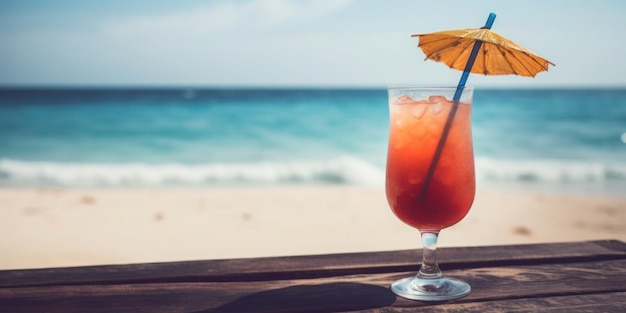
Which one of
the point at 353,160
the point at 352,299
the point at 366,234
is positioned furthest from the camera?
the point at 353,160

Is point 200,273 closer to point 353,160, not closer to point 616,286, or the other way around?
point 616,286

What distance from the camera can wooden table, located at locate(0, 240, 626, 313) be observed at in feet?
3.75

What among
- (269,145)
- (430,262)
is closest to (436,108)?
(430,262)

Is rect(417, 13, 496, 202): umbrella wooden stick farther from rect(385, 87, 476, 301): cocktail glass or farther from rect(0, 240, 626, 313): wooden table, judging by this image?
rect(0, 240, 626, 313): wooden table

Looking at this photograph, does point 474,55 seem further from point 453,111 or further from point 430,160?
point 430,160

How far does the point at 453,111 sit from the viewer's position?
1.37 metres

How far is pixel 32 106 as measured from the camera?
1008 inches

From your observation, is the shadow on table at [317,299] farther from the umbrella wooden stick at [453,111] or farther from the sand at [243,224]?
the sand at [243,224]

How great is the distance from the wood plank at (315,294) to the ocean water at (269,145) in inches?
284

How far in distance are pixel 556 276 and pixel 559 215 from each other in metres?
5.06

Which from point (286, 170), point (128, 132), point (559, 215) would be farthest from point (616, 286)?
point (128, 132)

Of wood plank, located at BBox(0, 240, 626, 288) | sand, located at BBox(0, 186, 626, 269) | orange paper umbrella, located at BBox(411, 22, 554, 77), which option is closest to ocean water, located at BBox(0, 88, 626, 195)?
sand, located at BBox(0, 186, 626, 269)

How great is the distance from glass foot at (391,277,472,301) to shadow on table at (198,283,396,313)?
0.03 m

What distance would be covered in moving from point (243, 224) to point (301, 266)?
14.1 feet
